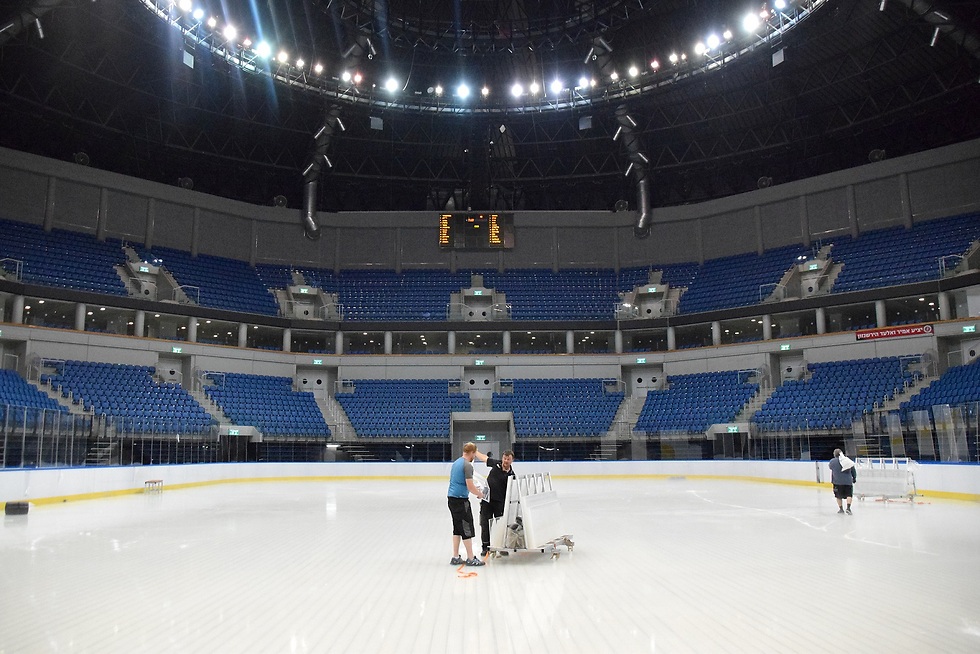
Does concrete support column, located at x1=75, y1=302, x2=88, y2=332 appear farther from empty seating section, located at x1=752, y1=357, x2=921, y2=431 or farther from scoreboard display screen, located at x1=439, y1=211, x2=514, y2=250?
empty seating section, located at x1=752, y1=357, x2=921, y2=431

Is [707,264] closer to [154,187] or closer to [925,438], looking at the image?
[925,438]

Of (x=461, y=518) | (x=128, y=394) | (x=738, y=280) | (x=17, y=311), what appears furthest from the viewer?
(x=738, y=280)

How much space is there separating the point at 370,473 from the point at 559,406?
1119 cm

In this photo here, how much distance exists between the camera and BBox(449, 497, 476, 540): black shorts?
941 centimetres

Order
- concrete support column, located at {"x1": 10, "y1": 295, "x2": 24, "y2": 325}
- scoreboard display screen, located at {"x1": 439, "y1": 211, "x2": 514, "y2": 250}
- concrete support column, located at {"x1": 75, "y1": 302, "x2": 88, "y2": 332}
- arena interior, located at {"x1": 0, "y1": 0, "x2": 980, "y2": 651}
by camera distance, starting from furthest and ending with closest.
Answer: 1. scoreboard display screen, located at {"x1": 439, "y1": 211, "x2": 514, "y2": 250}
2. concrete support column, located at {"x1": 75, "y1": 302, "x2": 88, "y2": 332}
3. concrete support column, located at {"x1": 10, "y1": 295, "x2": 24, "y2": 325}
4. arena interior, located at {"x1": 0, "y1": 0, "x2": 980, "y2": 651}

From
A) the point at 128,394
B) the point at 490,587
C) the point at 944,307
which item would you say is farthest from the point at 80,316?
the point at 944,307

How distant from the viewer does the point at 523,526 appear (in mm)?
10125

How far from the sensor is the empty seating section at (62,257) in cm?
3475

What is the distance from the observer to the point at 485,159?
1785 inches

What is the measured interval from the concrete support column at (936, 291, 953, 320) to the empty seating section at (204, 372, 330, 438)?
29.9 m

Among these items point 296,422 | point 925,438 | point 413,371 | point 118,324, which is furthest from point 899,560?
point 118,324

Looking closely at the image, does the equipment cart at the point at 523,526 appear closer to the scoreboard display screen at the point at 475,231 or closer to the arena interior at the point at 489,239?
the arena interior at the point at 489,239

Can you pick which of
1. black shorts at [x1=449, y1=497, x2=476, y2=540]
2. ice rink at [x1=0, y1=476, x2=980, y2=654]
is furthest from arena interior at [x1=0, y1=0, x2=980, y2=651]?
black shorts at [x1=449, y1=497, x2=476, y2=540]

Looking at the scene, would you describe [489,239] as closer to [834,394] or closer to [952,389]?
[834,394]
